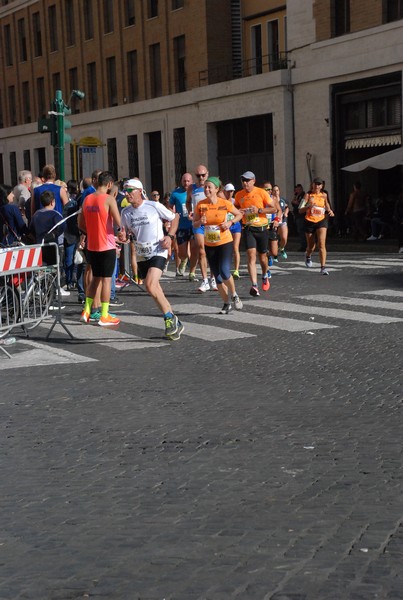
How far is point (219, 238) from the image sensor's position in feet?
45.0

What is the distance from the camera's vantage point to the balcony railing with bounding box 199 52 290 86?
38.2 metres

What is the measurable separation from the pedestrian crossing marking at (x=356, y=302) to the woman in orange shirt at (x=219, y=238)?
156 cm

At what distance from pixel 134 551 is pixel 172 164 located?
40606mm

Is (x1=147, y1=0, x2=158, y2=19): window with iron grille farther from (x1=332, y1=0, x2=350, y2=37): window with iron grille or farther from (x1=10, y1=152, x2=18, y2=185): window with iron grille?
(x1=10, y1=152, x2=18, y2=185): window with iron grille

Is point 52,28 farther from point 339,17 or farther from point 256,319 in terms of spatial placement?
point 256,319

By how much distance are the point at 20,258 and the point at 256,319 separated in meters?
3.27

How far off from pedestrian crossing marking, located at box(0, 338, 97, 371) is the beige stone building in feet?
53.4

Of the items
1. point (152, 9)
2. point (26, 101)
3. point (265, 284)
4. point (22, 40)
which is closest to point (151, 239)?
point (265, 284)

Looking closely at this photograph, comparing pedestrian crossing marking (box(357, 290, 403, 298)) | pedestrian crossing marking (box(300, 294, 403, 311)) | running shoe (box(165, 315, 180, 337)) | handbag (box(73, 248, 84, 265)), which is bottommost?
pedestrian crossing marking (box(357, 290, 403, 298))

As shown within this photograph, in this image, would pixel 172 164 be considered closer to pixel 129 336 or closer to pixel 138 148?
pixel 138 148

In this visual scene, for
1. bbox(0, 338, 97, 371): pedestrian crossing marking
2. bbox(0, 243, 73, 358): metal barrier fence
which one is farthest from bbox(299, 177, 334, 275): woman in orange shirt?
bbox(0, 338, 97, 371): pedestrian crossing marking

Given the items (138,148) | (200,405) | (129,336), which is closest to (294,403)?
(200,405)

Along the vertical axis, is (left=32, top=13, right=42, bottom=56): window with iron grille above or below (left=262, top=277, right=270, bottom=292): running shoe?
above

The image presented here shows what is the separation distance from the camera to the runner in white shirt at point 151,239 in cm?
1168
